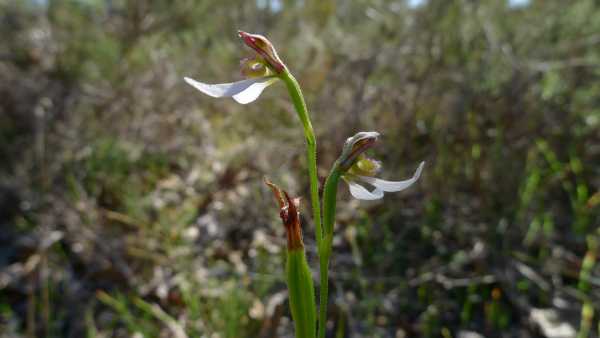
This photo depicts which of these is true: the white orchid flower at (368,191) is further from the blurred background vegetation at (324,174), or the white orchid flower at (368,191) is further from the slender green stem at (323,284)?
the blurred background vegetation at (324,174)

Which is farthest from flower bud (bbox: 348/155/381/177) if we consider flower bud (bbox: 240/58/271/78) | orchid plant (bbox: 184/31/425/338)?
flower bud (bbox: 240/58/271/78)

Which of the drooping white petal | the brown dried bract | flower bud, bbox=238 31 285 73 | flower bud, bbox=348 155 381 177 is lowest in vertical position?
the brown dried bract

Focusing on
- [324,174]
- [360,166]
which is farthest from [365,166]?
[324,174]

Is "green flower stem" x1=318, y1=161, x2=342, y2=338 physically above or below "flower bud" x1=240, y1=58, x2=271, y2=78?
below

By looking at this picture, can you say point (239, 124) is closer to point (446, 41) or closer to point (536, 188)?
point (446, 41)

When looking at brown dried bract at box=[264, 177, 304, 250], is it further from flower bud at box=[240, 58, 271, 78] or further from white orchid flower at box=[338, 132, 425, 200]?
flower bud at box=[240, 58, 271, 78]

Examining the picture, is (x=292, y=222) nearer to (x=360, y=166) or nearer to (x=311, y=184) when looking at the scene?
(x=311, y=184)
